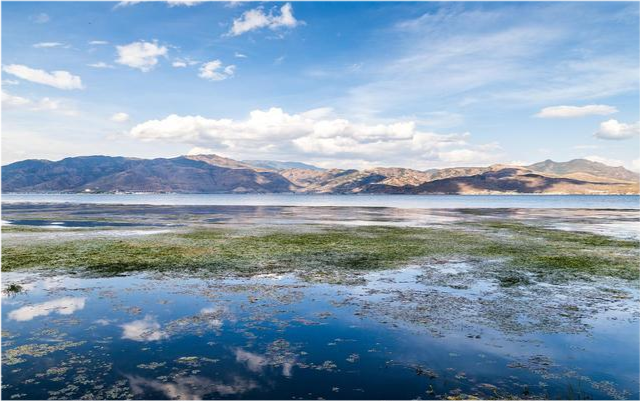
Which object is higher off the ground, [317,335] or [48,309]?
[48,309]

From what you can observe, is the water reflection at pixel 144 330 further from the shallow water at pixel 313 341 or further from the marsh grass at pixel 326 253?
the marsh grass at pixel 326 253

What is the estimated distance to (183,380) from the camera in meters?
14.0

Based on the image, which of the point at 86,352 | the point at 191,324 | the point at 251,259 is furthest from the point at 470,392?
the point at 251,259

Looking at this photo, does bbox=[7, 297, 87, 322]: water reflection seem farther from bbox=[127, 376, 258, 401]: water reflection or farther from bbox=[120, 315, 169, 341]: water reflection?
bbox=[127, 376, 258, 401]: water reflection

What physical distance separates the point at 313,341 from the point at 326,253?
78.9 feet

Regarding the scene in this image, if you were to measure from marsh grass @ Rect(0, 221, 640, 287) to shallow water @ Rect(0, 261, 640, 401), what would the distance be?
600 cm

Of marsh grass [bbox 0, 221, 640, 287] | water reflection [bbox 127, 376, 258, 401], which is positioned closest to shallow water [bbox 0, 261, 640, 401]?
water reflection [bbox 127, 376, 258, 401]

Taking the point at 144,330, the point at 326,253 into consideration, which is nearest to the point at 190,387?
the point at 144,330

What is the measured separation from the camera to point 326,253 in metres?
41.9

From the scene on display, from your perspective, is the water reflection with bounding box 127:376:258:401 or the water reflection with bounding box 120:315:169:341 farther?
the water reflection with bounding box 120:315:169:341

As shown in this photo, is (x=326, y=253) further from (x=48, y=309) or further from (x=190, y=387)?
(x=190, y=387)

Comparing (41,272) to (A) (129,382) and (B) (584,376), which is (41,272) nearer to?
(A) (129,382)

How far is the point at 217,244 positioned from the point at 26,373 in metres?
33.1

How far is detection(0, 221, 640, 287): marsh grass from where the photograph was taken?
34094mm
